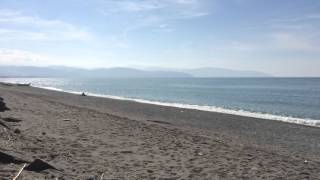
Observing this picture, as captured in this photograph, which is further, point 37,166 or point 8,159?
point 8,159

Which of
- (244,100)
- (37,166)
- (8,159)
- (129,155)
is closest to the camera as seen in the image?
(37,166)

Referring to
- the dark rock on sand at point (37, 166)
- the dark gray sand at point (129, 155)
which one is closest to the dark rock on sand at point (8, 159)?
the dark gray sand at point (129, 155)

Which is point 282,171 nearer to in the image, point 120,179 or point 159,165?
point 159,165

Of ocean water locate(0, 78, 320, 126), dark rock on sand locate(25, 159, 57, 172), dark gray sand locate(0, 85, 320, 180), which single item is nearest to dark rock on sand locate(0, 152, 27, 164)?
dark gray sand locate(0, 85, 320, 180)

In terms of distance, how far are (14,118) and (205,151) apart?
28.4 feet

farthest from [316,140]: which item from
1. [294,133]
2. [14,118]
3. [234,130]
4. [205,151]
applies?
[14,118]

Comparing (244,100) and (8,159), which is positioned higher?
(8,159)

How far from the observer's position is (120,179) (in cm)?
1018

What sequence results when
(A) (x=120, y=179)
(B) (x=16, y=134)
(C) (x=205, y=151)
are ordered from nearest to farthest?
1. (A) (x=120, y=179)
2. (B) (x=16, y=134)
3. (C) (x=205, y=151)

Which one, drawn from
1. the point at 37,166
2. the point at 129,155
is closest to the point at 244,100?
the point at 129,155

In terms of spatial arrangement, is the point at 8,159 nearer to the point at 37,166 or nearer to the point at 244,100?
the point at 37,166

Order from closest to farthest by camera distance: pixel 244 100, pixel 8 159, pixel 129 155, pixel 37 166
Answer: pixel 37 166, pixel 8 159, pixel 129 155, pixel 244 100

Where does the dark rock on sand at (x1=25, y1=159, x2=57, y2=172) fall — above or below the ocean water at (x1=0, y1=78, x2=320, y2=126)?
above

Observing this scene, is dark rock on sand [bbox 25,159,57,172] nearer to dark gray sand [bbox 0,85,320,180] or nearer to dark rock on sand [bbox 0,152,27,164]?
dark gray sand [bbox 0,85,320,180]
